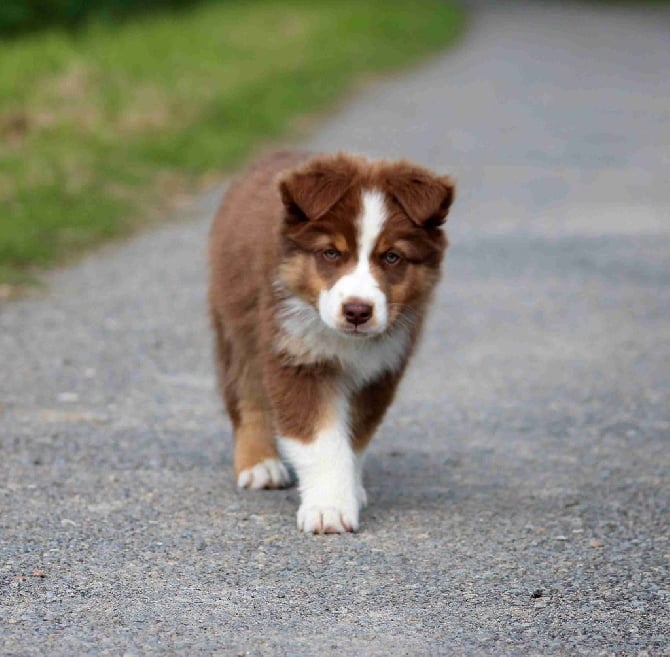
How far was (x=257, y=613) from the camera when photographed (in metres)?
4.44

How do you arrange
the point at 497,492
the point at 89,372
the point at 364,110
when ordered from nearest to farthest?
the point at 497,492 → the point at 89,372 → the point at 364,110

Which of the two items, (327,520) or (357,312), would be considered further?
(327,520)

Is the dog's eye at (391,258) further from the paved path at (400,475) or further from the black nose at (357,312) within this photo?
the paved path at (400,475)

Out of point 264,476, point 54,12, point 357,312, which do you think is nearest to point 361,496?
point 264,476

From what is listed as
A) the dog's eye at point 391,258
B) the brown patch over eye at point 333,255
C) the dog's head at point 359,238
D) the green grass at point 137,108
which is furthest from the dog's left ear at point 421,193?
the green grass at point 137,108

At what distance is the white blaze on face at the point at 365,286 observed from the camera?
5230 mm

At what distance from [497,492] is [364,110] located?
1401 centimetres

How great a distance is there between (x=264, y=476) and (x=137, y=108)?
34.4ft

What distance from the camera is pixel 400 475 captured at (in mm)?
6293

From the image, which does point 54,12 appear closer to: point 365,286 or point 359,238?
point 359,238

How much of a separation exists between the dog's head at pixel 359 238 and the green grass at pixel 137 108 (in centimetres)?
468

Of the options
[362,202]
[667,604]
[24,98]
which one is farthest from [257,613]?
[24,98]

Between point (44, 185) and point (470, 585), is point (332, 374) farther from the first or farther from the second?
point (44, 185)

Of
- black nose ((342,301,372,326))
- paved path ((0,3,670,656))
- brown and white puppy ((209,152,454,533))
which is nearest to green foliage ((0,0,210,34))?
paved path ((0,3,670,656))
